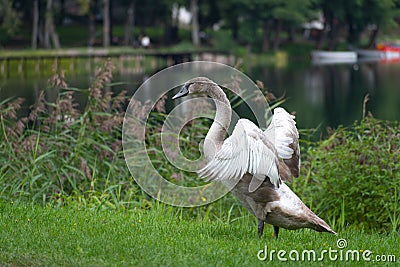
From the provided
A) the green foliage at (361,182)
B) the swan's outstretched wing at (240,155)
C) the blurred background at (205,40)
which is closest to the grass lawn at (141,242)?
the swan's outstretched wing at (240,155)

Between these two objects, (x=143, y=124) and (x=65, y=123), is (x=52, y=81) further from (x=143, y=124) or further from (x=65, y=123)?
(x=143, y=124)

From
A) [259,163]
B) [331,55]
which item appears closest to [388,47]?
[331,55]

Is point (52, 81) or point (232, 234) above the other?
point (52, 81)

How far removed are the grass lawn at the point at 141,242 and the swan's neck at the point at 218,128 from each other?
767 millimetres

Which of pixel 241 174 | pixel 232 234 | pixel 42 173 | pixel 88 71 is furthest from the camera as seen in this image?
pixel 88 71

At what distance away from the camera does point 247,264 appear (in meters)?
5.92

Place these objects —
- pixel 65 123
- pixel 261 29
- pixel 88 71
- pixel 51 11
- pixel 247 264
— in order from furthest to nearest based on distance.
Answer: pixel 261 29, pixel 51 11, pixel 88 71, pixel 65 123, pixel 247 264

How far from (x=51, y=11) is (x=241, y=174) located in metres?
45.7

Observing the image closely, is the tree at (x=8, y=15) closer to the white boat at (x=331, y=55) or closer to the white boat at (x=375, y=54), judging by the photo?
the white boat at (x=331, y=55)

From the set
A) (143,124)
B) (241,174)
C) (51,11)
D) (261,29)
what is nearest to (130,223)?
(241,174)

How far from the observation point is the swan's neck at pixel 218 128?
685 centimetres

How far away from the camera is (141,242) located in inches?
259

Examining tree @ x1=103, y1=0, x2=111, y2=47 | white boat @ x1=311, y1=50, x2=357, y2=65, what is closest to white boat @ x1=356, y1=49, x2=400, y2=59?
white boat @ x1=311, y1=50, x2=357, y2=65

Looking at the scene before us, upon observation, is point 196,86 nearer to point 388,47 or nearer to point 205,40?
point 205,40
